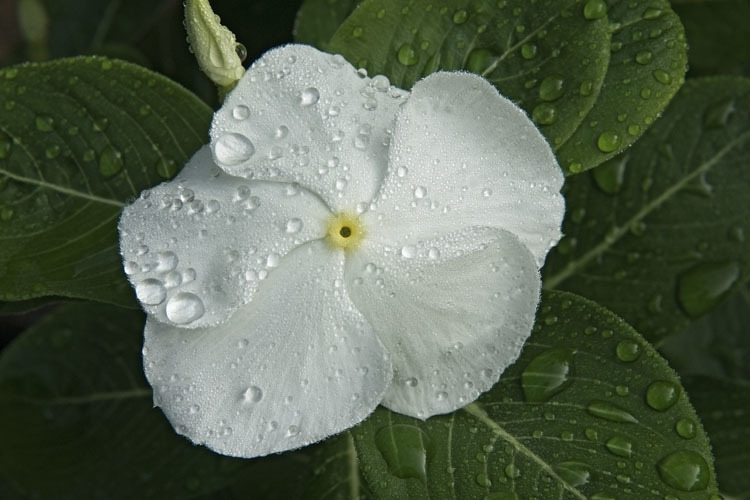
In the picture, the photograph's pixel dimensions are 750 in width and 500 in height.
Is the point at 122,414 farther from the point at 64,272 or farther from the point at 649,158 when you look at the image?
the point at 649,158

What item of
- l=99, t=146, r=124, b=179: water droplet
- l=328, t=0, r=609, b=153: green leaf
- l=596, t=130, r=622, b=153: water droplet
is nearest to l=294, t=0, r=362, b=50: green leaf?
l=328, t=0, r=609, b=153: green leaf

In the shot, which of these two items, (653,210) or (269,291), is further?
(653,210)

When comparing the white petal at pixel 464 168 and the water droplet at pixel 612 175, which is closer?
the white petal at pixel 464 168

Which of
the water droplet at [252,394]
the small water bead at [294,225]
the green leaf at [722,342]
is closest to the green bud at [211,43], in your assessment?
the small water bead at [294,225]

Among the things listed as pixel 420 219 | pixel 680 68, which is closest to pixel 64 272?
pixel 420 219

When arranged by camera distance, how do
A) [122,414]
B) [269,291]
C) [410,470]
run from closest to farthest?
[269,291], [410,470], [122,414]

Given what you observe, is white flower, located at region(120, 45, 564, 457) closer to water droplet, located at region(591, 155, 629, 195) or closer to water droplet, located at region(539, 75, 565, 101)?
water droplet, located at region(539, 75, 565, 101)

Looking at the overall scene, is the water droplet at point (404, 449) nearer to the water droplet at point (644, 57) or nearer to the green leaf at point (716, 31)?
the water droplet at point (644, 57)
